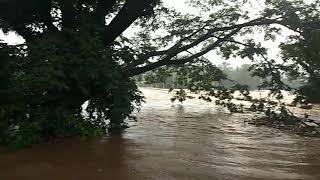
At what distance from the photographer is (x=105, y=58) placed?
1071cm

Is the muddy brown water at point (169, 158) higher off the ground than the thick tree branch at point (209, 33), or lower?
lower

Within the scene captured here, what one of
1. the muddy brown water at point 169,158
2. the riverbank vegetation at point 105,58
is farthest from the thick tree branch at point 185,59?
the muddy brown water at point 169,158

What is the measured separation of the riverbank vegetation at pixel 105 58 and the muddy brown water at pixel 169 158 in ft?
2.46

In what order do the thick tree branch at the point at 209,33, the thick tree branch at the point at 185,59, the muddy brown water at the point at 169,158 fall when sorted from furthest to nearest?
the thick tree branch at the point at 209,33
the thick tree branch at the point at 185,59
the muddy brown water at the point at 169,158

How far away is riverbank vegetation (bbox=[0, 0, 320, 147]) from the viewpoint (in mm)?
9359

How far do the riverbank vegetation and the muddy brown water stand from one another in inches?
29.5

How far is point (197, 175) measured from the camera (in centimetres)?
686

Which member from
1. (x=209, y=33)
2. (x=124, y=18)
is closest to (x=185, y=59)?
(x=209, y=33)

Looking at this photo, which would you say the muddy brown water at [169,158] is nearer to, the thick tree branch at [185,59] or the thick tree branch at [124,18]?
the thick tree branch at [185,59]

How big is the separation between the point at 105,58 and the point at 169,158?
12.2 ft

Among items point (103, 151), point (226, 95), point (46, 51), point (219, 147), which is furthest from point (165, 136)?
point (226, 95)

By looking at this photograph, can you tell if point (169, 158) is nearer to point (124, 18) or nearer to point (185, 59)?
point (124, 18)

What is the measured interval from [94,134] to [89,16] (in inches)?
155

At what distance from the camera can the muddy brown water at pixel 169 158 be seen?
6.96 m
